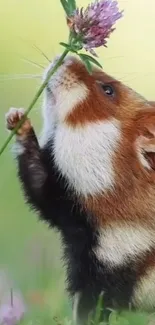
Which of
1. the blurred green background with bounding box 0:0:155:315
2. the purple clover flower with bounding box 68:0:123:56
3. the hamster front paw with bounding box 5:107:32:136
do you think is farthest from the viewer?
the blurred green background with bounding box 0:0:155:315

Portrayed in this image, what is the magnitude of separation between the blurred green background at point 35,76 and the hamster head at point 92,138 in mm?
74

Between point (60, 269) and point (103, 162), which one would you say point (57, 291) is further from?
point (103, 162)

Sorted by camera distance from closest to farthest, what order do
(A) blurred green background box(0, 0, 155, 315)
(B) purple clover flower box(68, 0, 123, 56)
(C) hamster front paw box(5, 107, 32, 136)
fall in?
(B) purple clover flower box(68, 0, 123, 56), (C) hamster front paw box(5, 107, 32, 136), (A) blurred green background box(0, 0, 155, 315)

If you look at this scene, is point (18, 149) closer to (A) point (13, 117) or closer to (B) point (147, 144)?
(A) point (13, 117)

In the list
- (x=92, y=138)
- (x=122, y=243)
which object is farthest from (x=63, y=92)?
(x=122, y=243)

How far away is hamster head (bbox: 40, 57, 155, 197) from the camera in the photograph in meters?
1.44

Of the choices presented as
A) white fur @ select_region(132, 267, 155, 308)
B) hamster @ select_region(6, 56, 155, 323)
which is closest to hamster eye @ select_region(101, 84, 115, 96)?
hamster @ select_region(6, 56, 155, 323)

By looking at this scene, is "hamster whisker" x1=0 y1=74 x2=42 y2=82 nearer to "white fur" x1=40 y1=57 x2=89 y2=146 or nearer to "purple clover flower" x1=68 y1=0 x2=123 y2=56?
"white fur" x1=40 y1=57 x2=89 y2=146

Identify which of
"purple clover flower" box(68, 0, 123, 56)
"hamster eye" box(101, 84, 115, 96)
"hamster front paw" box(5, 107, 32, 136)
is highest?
"purple clover flower" box(68, 0, 123, 56)

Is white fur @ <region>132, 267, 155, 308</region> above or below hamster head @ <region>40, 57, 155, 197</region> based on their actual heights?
below

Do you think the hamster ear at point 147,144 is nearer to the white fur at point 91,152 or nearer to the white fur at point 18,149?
the white fur at point 91,152

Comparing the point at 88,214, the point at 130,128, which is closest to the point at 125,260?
the point at 88,214

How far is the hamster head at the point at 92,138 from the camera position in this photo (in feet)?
4.73

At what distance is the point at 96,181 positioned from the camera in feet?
4.75
